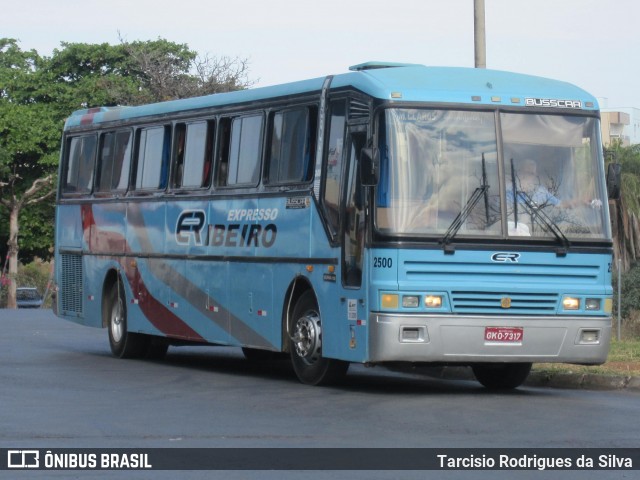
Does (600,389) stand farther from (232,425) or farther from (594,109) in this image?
(232,425)

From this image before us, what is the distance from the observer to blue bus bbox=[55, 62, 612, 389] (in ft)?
48.3

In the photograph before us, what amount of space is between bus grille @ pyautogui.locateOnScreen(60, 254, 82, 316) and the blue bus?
5283mm

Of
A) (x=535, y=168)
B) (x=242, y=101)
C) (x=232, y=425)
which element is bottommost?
(x=232, y=425)

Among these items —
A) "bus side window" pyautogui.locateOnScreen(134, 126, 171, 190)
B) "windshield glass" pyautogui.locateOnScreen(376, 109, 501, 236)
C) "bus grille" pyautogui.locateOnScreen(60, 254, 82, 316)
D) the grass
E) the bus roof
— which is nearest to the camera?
"windshield glass" pyautogui.locateOnScreen(376, 109, 501, 236)

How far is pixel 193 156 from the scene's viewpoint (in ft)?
62.7

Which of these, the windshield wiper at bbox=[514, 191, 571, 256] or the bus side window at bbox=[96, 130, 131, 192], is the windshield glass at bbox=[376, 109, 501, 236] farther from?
the bus side window at bbox=[96, 130, 131, 192]

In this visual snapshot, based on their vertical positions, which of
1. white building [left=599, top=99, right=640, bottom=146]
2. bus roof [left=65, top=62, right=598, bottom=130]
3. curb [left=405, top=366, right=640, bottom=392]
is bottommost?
curb [left=405, top=366, right=640, bottom=392]

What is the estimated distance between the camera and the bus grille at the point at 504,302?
14781 mm

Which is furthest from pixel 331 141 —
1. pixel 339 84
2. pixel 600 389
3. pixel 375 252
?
pixel 600 389

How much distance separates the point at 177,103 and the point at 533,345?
7039 millimetres

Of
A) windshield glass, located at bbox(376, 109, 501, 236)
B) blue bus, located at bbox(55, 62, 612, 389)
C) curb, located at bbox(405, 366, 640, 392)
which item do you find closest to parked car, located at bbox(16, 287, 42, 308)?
curb, located at bbox(405, 366, 640, 392)

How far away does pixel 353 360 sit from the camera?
1501 centimetres

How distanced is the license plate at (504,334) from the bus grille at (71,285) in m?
9.53

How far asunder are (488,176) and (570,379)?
3212mm
